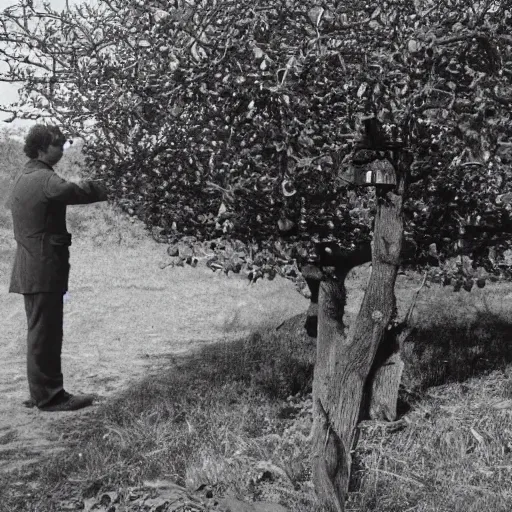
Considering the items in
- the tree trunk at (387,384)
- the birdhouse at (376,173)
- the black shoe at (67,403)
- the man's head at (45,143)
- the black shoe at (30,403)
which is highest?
the man's head at (45,143)

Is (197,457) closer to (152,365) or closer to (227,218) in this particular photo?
(227,218)

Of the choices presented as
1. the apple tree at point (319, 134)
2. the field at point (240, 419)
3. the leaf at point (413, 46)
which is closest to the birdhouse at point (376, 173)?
the apple tree at point (319, 134)

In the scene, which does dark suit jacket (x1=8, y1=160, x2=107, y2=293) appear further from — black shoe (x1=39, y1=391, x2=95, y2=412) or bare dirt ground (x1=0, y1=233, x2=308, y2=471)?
bare dirt ground (x1=0, y1=233, x2=308, y2=471)

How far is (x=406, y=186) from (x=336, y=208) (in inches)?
37.5

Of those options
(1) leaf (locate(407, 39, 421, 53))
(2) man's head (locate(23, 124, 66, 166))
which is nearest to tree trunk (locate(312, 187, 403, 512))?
(1) leaf (locate(407, 39, 421, 53))

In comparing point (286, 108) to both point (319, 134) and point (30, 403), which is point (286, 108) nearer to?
point (319, 134)

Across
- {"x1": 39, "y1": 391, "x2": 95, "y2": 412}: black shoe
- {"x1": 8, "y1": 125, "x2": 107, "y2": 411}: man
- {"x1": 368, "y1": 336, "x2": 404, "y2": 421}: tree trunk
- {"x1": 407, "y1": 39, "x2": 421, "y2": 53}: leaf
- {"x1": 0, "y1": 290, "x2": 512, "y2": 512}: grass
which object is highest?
{"x1": 407, "y1": 39, "x2": 421, "y2": 53}: leaf

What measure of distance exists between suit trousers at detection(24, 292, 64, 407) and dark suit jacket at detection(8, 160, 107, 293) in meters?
0.19

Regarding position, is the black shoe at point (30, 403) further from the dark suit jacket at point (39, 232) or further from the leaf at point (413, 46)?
the leaf at point (413, 46)

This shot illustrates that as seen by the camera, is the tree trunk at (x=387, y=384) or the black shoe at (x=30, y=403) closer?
the tree trunk at (x=387, y=384)

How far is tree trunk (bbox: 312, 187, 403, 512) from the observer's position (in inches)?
233

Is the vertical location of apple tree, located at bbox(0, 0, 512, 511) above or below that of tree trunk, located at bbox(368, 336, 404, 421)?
above

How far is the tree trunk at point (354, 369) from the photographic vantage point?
5.91 m

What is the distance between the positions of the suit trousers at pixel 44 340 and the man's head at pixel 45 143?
1.56m
